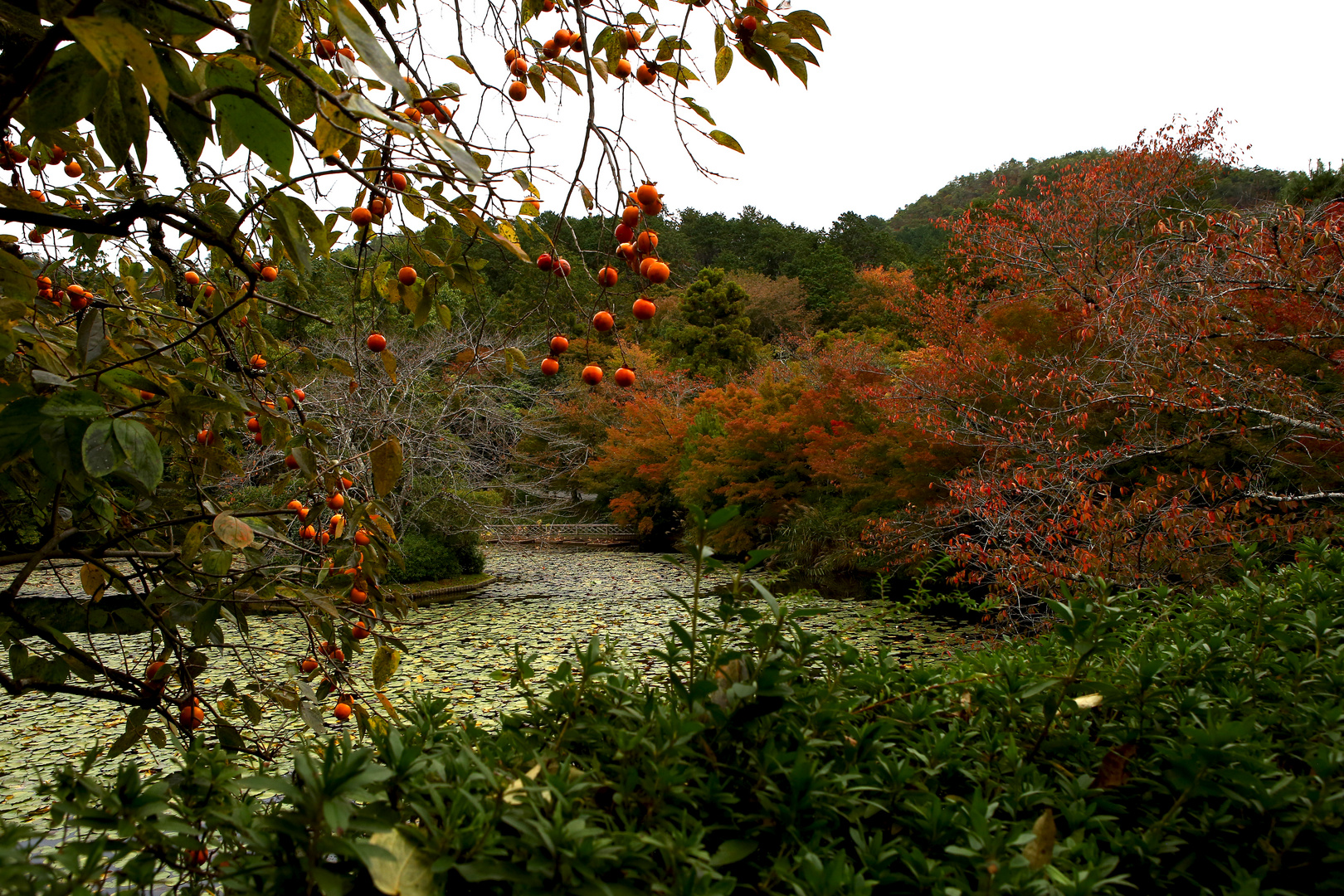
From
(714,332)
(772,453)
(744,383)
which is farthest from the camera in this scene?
(714,332)

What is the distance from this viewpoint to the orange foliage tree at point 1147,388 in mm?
2986

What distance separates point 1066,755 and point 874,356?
319 inches

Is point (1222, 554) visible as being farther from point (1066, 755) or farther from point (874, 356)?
point (874, 356)

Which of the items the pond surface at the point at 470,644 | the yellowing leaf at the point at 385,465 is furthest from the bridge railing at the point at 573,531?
the yellowing leaf at the point at 385,465

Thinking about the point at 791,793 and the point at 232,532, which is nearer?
the point at 791,793

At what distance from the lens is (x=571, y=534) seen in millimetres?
11922

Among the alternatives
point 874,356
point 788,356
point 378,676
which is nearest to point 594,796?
point 378,676

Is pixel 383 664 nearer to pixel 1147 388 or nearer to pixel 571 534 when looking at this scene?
pixel 1147 388

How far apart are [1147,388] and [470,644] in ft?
14.5

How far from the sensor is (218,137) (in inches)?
31.4

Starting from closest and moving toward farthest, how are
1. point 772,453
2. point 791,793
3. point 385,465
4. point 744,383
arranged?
point 791,793
point 385,465
point 772,453
point 744,383

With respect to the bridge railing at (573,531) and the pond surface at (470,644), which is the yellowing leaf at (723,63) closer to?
the pond surface at (470,644)

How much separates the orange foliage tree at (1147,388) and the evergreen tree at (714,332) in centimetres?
938

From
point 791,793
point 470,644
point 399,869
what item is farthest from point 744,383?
point 399,869
